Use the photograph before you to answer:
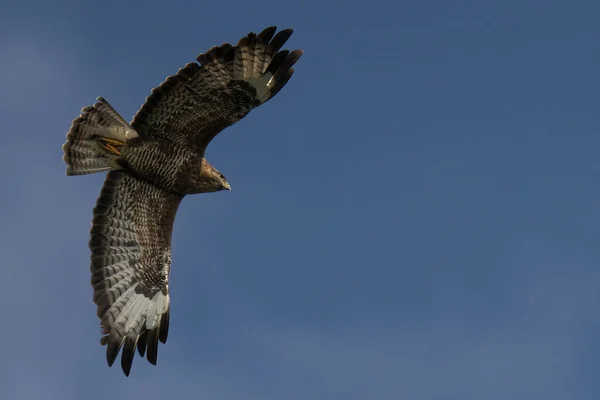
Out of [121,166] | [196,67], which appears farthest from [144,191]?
[196,67]

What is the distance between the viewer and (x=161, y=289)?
14.0 meters

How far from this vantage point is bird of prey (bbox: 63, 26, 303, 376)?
12.2 m

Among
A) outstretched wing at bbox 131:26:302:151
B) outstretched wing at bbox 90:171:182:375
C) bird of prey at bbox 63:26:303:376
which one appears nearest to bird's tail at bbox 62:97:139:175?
bird of prey at bbox 63:26:303:376

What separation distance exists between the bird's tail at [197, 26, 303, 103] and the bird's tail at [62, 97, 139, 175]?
5.09 feet

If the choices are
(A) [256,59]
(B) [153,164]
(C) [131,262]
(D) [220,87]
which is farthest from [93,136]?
(A) [256,59]

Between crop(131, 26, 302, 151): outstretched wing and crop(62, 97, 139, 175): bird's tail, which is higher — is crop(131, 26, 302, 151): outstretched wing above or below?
above

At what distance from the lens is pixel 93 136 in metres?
12.7

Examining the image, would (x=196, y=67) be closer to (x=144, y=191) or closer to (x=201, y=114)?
(x=201, y=114)

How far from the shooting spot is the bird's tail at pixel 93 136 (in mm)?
12547

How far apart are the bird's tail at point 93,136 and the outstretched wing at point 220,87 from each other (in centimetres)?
26

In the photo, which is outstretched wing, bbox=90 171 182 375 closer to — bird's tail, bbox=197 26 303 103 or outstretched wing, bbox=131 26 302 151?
outstretched wing, bbox=131 26 302 151

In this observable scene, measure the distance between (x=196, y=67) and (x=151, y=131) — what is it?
126 centimetres

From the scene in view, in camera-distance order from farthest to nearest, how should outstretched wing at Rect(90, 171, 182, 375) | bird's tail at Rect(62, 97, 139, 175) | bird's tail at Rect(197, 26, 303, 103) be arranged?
outstretched wing at Rect(90, 171, 182, 375), bird's tail at Rect(62, 97, 139, 175), bird's tail at Rect(197, 26, 303, 103)

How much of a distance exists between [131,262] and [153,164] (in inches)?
68.2
